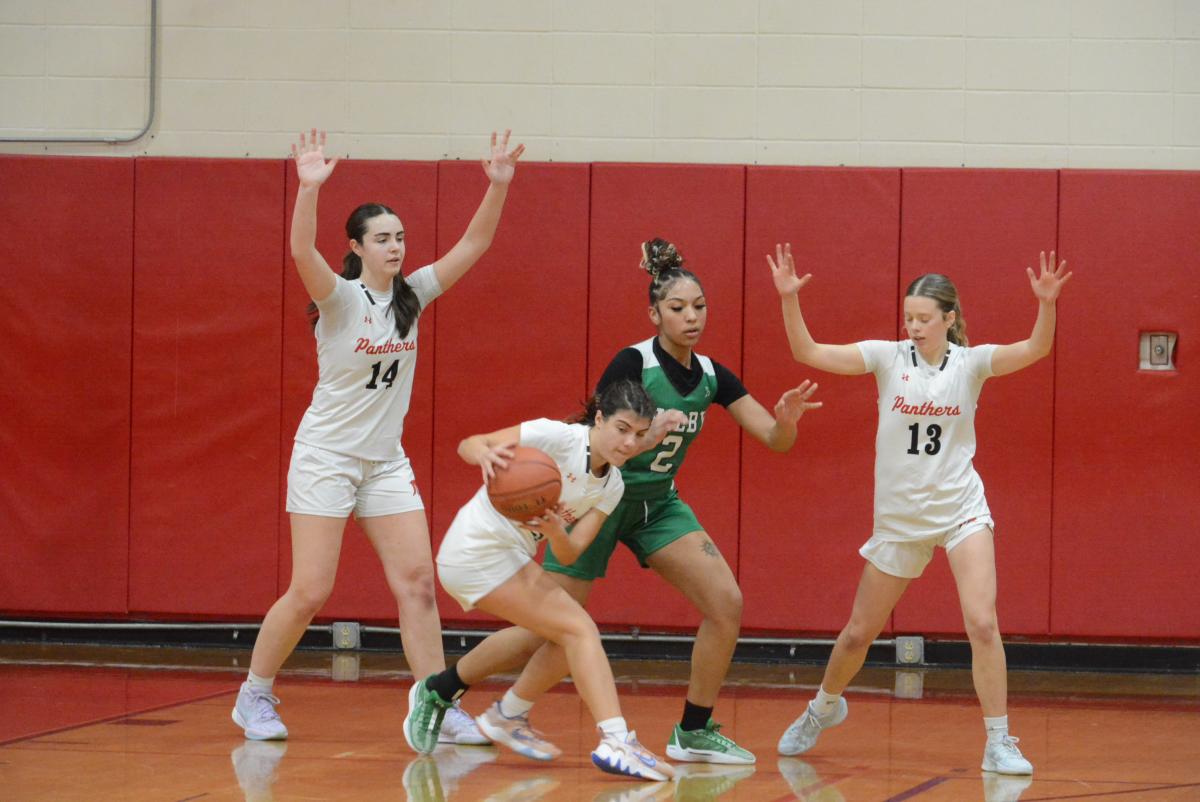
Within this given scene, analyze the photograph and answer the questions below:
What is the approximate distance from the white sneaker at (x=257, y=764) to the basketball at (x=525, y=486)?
3.99ft

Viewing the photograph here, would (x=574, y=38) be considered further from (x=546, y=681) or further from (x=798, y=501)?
(x=546, y=681)

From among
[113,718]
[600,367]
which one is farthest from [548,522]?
[600,367]

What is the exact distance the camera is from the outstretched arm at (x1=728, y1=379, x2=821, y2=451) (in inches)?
212

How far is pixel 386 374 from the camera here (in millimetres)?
5781

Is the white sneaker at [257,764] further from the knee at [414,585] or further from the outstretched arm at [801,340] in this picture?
the outstretched arm at [801,340]

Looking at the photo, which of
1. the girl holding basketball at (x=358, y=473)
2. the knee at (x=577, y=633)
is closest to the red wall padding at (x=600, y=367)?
the girl holding basketball at (x=358, y=473)

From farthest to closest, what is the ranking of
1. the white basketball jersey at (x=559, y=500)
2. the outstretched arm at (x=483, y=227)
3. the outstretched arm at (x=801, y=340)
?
the outstretched arm at (x=483, y=227)
the outstretched arm at (x=801, y=340)
the white basketball jersey at (x=559, y=500)

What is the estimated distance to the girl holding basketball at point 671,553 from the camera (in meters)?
5.36

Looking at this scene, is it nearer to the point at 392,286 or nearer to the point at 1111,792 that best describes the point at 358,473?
the point at 392,286

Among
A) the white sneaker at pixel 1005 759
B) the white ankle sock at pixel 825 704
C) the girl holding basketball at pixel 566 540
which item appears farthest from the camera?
the white ankle sock at pixel 825 704

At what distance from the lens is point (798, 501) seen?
26.7ft

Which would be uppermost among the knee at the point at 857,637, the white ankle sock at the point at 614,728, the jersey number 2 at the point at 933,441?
the jersey number 2 at the point at 933,441

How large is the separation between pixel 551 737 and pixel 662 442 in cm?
138

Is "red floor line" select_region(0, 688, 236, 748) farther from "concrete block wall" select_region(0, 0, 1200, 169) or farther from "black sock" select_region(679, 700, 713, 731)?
"concrete block wall" select_region(0, 0, 1200, 169)
